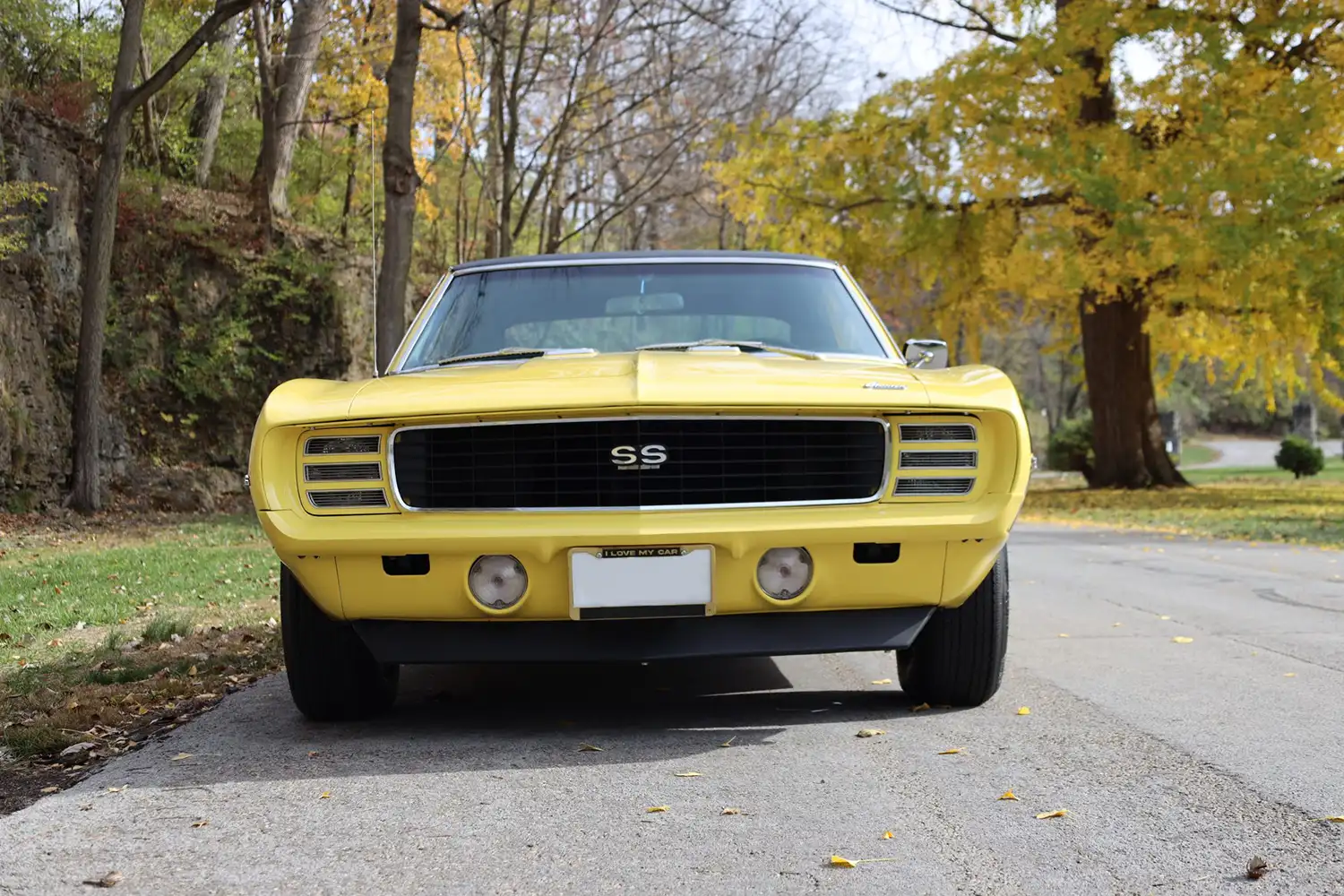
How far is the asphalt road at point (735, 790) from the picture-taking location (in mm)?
2904

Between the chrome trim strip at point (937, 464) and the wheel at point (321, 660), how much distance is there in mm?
1733

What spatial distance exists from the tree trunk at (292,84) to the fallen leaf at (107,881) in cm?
1886

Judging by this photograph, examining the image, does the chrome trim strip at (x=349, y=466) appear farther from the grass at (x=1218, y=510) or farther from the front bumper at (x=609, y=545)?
the grass at (x=1218, y=510)

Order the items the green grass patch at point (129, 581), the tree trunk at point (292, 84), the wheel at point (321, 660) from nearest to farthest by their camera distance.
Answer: the wheel at point (321, 660) → the green grass patch at point (129, 581) → the tree trunk at point (292, 84)

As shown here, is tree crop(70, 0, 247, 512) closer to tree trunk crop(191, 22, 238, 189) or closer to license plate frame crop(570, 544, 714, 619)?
tree trunk crop(191, 22, 238, 189)

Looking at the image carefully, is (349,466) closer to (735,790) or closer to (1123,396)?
(735,790)

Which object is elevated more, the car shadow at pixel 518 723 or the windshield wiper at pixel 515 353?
the windshield wiper at pixel 515 353

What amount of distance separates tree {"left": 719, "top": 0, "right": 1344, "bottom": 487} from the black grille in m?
14.7

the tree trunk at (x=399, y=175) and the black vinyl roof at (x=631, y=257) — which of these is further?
the tree trunk at (x=399, y=175)

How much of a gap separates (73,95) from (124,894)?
16693 millimetres

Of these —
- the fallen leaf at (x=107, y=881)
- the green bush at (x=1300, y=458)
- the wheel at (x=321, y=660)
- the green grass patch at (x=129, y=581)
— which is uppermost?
the wheel at (x=321, y=660)

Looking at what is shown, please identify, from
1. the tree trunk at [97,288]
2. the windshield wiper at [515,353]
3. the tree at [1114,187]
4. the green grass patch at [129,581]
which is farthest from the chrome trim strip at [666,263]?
the tree at [1114,187]

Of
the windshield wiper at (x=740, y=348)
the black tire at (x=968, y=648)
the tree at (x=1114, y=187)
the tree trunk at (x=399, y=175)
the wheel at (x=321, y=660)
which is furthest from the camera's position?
the tree at (x=1114, y=187)

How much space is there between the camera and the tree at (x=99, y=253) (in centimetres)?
1489
